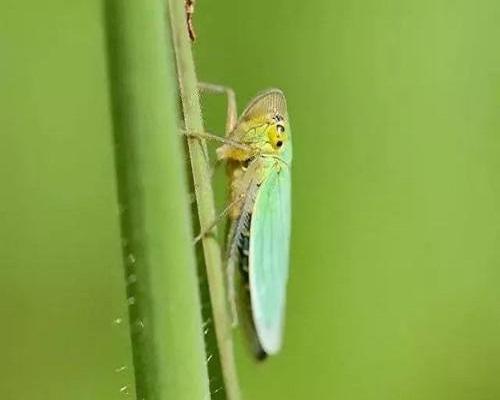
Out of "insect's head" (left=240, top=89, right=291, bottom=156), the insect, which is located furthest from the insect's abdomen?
"insect's head" (left=240, top=89, right=291, bottom=156)

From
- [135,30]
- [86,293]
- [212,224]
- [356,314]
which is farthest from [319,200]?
[135,30]

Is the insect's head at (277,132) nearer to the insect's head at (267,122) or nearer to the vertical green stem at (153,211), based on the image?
the insect's head at (267,122)

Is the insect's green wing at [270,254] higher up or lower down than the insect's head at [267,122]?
lower down

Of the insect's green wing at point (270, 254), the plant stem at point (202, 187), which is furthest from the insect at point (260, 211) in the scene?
the plant stem at point (202, 187)

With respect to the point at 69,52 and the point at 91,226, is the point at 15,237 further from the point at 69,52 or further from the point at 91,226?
the point at 69,52

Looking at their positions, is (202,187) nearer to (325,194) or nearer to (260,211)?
(260,211)

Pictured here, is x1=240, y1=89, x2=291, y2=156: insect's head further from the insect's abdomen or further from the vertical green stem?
the vertical green stem

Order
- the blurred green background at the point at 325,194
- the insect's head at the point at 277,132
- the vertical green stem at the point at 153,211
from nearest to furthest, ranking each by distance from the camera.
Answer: the vertical green stem at the point at 153,211 → the insect's head at the point at 277,132 → the blurred green background at the point at 325,194
